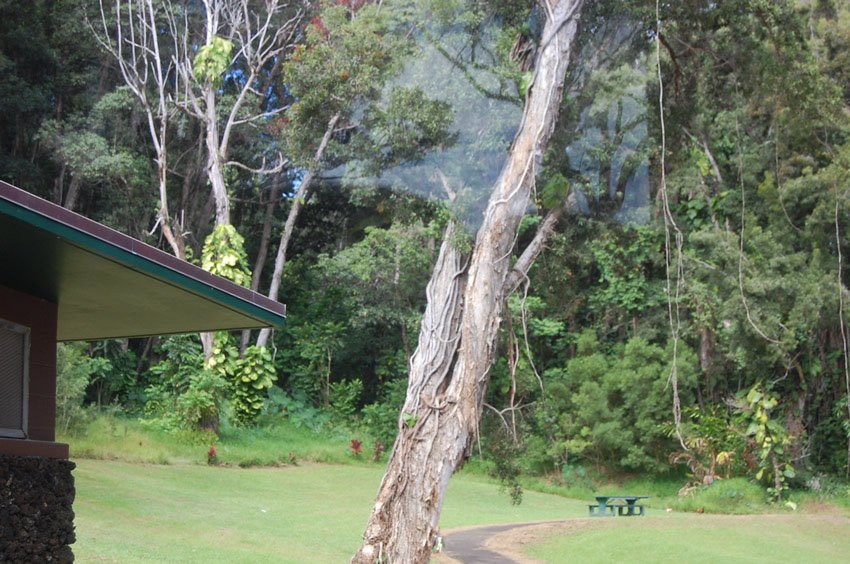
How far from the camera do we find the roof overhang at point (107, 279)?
180 inches

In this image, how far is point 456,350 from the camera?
11023 millimetres

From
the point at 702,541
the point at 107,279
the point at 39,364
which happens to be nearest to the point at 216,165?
the point at 702,541

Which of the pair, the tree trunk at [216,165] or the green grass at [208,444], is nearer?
the green grass at [208,444]

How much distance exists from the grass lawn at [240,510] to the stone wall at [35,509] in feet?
12.8

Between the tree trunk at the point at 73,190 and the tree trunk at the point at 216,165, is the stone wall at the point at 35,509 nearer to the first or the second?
the tree trunk at the point at 216,165

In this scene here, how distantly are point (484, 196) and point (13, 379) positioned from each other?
25.5 ft

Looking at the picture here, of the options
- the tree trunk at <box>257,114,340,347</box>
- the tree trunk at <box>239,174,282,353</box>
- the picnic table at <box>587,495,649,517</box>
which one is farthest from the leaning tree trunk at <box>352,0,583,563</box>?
the tree trunk at <box>239,174,282,353</box>

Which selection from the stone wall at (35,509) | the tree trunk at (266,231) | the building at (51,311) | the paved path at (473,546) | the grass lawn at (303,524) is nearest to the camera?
the building at (51,311)

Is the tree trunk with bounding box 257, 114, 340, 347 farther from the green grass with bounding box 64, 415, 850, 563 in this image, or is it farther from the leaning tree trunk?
the leaning tree trunk

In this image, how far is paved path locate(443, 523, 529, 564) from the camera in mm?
12312

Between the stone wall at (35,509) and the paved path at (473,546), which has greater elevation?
the stone wall at (35,509)

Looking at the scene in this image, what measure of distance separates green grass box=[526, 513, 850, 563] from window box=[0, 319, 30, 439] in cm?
849

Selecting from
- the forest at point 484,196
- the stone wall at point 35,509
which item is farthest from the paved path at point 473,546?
the stone wall at point 35,509

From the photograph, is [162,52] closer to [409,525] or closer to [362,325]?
[362,325]
